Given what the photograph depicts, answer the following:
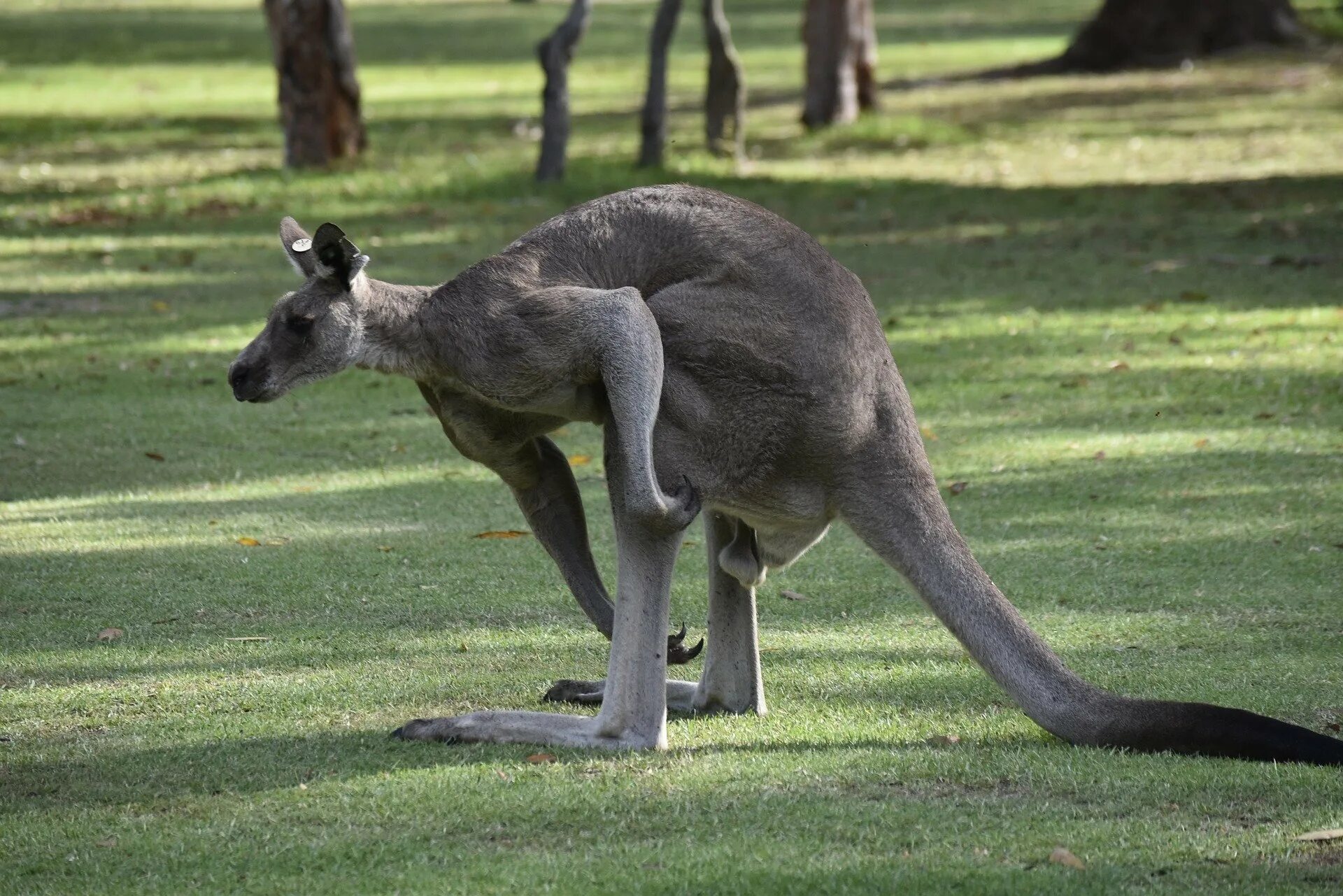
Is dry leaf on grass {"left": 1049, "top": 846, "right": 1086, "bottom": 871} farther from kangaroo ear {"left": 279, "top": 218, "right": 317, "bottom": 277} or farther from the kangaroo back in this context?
kangaroo ear {"left": 279, "top": 218, "right": 317, "bottom": 277}

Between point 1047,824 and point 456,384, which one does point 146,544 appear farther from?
point 1047,824

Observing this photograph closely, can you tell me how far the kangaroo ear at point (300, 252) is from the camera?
14.8 ft

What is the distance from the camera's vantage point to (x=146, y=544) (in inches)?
273

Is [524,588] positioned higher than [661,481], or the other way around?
[661,481]

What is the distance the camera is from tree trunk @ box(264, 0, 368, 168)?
15.8 m

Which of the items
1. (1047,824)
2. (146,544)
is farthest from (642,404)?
(146,544)

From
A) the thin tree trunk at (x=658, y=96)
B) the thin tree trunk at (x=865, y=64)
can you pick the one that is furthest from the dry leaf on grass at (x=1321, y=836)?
the thin tree trunk at (x=865, y=64)

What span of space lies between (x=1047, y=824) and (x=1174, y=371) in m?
5.96

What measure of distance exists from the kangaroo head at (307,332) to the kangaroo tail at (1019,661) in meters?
1.40

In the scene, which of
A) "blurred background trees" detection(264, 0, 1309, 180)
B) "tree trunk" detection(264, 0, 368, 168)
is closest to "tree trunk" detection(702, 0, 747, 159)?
"blurred background trees" detection(264, 0, 1309, 180)

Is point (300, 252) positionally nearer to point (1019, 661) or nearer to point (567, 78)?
point (1019, 661)

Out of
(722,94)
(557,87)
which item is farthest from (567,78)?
(722,94)

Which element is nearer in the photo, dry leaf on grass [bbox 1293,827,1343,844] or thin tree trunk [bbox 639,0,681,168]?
dry leaf on grass [bbox 1293,827,1343,844]

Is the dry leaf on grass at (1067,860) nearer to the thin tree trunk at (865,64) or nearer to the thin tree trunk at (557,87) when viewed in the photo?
the thin tree trunk at (557,87)
